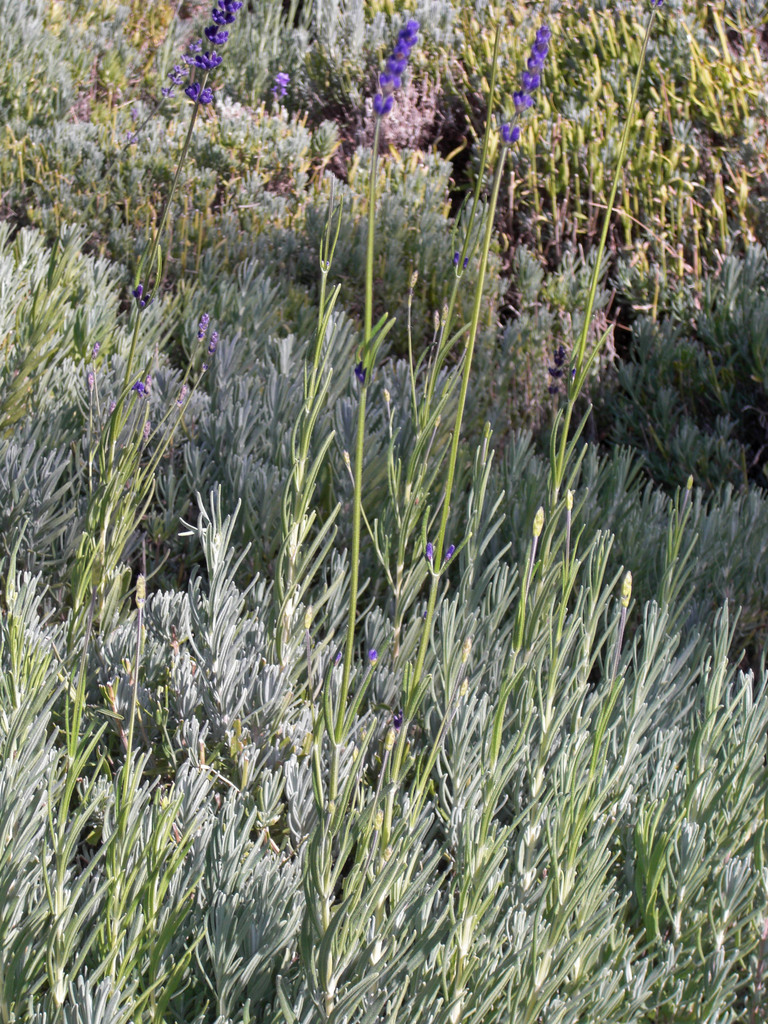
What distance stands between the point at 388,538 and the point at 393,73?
104cm

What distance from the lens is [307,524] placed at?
65.0 inches

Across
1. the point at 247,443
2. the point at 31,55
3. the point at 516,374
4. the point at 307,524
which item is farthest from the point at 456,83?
the point at 307,524

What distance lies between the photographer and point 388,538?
1.77 meters

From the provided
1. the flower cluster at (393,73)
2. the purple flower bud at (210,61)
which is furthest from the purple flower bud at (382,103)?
the purple flower bud at (210,61)

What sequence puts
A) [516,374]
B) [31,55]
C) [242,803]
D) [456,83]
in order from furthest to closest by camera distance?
1. [456,83]
2. [31,55]
3. [516,374]
4. [242,803]

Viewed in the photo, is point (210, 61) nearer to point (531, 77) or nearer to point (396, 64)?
point (531, 77)

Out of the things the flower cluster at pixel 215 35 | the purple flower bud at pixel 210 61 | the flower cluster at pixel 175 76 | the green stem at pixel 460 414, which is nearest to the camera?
the green stem at pixel 460 414

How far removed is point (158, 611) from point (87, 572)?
1.05 ft

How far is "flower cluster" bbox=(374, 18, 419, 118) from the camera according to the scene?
2.69 ft

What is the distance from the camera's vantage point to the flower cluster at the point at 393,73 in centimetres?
82

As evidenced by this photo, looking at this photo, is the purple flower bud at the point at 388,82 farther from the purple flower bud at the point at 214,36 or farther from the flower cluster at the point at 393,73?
the purple flower bud at the point at 214,36

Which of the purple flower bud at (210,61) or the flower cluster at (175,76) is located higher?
the flower cluster at (175,76)

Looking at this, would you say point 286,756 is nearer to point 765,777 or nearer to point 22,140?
point 765,777


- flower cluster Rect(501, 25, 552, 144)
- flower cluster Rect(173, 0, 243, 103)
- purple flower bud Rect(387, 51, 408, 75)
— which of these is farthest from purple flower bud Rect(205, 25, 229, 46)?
purple flower bud Rect(387, 51, 408, 75)
